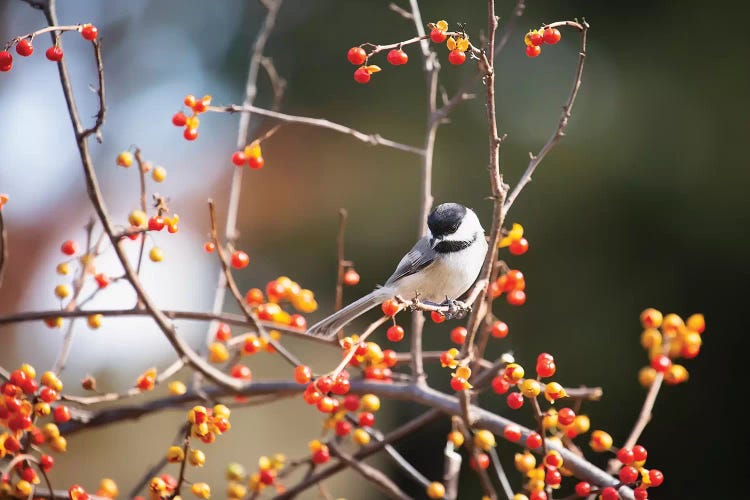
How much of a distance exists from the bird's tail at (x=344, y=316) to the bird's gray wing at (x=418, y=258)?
2.5 inches

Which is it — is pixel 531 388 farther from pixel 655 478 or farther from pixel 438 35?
pixel 438 35

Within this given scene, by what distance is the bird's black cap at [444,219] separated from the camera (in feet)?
4.19

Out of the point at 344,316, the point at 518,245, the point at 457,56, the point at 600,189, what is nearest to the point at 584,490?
the point at 518,245

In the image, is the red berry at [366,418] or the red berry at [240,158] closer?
the red berry at [240,158]

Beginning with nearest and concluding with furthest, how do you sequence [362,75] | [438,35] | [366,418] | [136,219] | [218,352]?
1. [438,35]
2. [362,75]
3. [136,219]
4. [366,418]
5. [218,352]

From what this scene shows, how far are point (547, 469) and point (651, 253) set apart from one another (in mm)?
1935

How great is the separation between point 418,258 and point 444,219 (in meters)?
0.16

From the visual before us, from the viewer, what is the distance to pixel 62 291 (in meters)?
1.55

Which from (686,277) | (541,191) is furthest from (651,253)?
(541,191)

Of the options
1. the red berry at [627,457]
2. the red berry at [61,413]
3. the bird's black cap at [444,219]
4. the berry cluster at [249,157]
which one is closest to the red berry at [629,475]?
the red berry at [627,457]

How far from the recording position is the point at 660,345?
4.68 ft

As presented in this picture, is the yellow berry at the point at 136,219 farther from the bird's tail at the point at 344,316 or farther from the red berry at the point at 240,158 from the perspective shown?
the bird's tail at the point at 344,316

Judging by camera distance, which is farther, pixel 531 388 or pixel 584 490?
pixel 584 490

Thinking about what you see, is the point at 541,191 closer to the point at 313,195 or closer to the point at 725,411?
the point at 725,411
